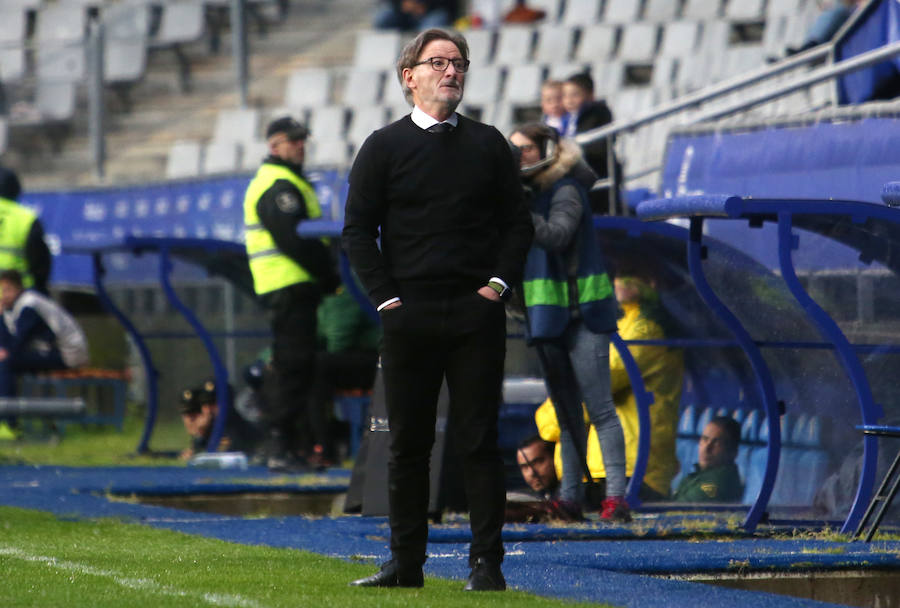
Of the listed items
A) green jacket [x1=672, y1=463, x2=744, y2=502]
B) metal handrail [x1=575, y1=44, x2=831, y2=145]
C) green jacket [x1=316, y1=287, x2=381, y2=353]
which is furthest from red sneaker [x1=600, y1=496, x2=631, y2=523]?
green jacket [x1=316, y1=287, x2=381, y2=353]

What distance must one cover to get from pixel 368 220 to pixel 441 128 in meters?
0.37

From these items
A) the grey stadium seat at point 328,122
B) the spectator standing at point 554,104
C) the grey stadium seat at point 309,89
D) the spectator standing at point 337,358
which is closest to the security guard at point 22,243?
the spectator standing at point 337,358

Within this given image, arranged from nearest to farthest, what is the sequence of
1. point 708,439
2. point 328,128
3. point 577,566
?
point 577,566 → point 708,439 → point 328,128

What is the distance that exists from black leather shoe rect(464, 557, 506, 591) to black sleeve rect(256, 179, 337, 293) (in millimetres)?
5977

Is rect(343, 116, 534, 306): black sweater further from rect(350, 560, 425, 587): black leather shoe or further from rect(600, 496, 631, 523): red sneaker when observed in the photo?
rect(600, 496, 631, 523): red sneaker

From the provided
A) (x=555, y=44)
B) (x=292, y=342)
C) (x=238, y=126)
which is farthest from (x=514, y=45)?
(x=292, y=342)

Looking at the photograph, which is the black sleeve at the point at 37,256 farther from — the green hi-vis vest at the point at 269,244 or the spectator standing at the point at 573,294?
the spectator standing at the point at 573,294

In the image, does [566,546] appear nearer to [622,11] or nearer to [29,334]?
[29,334]

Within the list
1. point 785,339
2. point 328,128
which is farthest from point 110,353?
point 785,339

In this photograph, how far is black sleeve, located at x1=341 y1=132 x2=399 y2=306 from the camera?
557cm

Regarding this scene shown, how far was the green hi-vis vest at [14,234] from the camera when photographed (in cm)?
1482

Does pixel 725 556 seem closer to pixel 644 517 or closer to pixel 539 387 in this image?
pixel 644 517

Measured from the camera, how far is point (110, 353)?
18.1 m

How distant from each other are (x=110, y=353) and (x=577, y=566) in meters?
12.5
